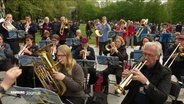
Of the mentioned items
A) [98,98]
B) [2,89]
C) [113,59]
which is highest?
[2,89]

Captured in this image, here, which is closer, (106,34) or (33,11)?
(106,34)

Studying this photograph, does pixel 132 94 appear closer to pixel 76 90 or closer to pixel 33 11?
pixel 76 90

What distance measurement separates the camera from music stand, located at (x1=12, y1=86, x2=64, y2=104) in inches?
143

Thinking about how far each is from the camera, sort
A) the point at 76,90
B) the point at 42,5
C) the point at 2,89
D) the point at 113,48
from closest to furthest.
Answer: the point at 2,89 < the point at 76,90 < the point at 113,48 < the point at 42,5

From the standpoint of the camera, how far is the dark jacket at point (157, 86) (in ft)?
11.7

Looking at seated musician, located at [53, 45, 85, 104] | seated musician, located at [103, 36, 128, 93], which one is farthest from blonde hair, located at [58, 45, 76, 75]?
seated musician, located at [103, 36, 128, 93]

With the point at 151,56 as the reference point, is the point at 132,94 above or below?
below

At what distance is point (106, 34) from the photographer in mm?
12188

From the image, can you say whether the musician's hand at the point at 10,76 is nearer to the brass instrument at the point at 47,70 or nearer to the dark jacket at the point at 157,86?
the brass instrument at the point at 47,70

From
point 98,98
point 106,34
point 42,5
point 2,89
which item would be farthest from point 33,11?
point 2,89

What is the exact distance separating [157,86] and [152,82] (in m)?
0.09

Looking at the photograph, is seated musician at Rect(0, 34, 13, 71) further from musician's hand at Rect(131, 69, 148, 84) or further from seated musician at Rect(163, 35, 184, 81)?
musician's hand at Rect(131, 69, 148, 84)

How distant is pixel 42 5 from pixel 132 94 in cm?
3586

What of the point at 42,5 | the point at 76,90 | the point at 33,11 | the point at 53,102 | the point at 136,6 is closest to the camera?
the point at 53,102
